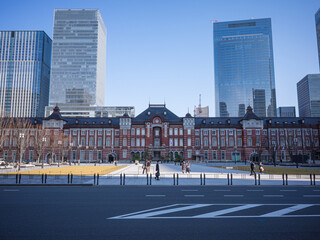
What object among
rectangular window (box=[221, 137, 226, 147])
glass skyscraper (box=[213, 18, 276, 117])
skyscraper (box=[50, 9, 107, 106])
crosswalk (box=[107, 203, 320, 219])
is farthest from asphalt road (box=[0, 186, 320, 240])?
skyscraper (box=[50, 9, 107, 106])

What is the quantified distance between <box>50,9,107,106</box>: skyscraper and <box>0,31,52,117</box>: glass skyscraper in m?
21.6

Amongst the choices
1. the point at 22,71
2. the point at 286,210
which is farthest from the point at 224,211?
the point at 22,71

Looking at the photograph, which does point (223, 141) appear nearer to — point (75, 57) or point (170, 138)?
point (170, 138)

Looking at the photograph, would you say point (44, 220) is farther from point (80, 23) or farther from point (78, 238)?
point (80, 23)

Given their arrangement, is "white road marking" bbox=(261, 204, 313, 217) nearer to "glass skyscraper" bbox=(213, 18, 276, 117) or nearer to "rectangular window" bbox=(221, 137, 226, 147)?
"rectangular window" bbox=(221, 137, 226, 147)

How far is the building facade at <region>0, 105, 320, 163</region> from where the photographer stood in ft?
229

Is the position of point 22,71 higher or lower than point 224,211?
higher

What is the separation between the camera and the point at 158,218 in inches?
332

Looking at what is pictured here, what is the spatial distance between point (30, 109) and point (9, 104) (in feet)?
45.1

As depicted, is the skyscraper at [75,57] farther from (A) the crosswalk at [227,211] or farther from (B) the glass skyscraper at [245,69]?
(A) the crosswalk at [227,211]

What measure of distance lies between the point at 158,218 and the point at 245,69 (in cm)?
16302

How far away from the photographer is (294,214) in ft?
29.8

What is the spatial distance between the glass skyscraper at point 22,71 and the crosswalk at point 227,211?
590ft

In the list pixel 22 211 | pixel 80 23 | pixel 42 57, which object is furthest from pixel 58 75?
pixel 22 211
